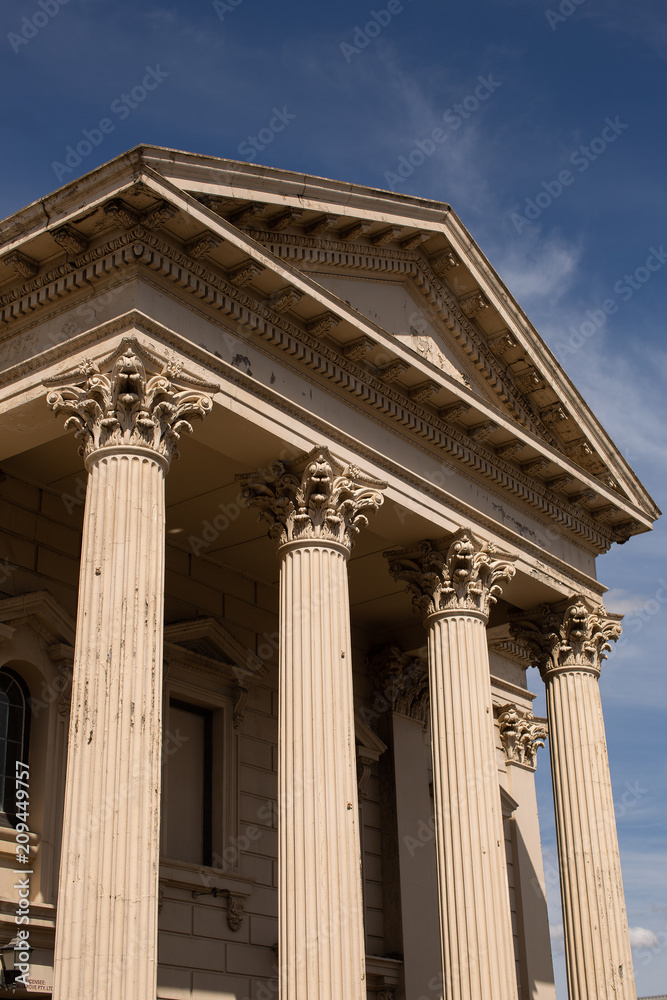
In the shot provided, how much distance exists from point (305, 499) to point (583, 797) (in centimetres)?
877

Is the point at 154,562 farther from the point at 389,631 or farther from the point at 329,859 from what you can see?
the point at 389,631

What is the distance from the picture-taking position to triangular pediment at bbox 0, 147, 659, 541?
52.7 feet

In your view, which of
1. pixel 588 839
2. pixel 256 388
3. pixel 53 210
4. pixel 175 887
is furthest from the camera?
pixel 588 839

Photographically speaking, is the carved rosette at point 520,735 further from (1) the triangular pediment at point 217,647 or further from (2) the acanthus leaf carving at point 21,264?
(2) the acanthus leaf carving at point 21,264

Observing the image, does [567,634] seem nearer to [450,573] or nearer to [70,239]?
[450,573]

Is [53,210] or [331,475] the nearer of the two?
[53,210]

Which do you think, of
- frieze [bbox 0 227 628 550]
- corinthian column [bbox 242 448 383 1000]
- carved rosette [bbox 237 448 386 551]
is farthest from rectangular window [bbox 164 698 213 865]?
frieze [bbox 0 227 628 550]

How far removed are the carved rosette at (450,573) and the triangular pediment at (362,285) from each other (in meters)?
1.67

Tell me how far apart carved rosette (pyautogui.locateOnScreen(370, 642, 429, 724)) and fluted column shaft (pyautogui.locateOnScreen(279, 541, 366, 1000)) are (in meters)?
8.43

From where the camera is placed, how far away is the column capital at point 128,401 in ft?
50.8

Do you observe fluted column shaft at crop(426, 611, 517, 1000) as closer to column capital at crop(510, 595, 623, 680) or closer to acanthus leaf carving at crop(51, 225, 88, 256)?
column capital at crop(510, 595, 623, 680)

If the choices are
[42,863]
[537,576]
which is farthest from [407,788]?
[42,863]

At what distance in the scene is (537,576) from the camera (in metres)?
23.2

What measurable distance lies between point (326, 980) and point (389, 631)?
1185 centimetres
